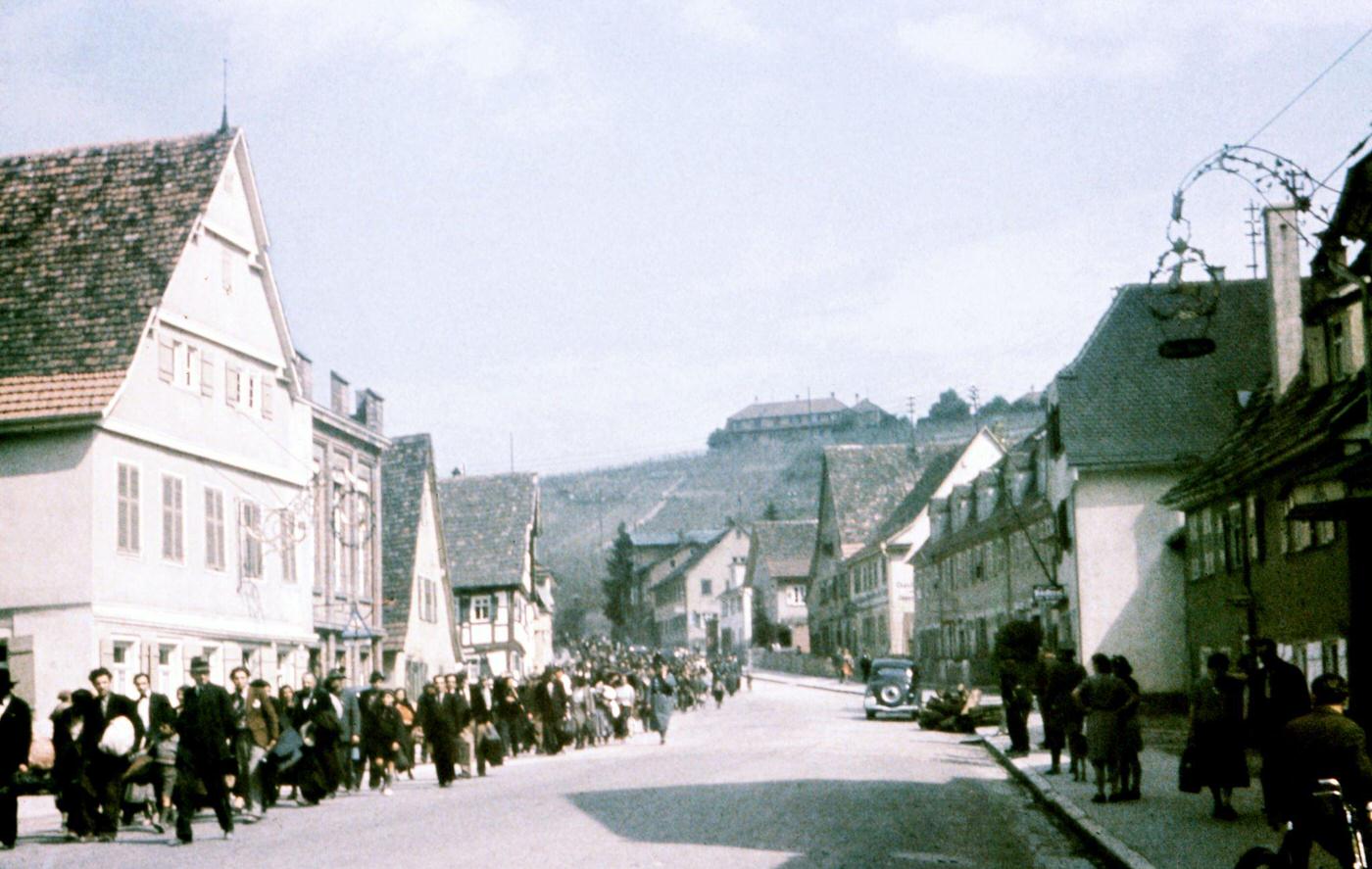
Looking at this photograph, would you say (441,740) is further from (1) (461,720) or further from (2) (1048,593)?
(2) (1048,593)

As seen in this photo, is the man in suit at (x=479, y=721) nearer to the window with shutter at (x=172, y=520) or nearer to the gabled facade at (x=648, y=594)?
the window with shutter at (x=172, y=520)

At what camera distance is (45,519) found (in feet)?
97.1

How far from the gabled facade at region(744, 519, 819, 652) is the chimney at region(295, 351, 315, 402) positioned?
8284 centimetres

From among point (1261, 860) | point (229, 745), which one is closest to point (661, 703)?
point (229, 745)

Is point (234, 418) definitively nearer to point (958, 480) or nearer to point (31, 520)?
point (31, 520)

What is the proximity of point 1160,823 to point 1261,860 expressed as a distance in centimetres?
842

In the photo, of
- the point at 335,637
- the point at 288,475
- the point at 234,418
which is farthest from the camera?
the point at 335,637

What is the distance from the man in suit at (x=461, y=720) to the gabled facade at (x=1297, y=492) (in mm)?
11879

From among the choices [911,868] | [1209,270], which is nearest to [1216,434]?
[1209,270]

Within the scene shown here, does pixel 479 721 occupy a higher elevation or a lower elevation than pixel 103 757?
lower

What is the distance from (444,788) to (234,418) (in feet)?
38.3

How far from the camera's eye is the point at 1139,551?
160 feet

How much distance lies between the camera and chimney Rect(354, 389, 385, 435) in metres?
47.8

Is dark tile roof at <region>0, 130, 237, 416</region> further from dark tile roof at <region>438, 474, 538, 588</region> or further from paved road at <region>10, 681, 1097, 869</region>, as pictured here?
dark tile roof at <region>438, 474, 538, 588</region>
